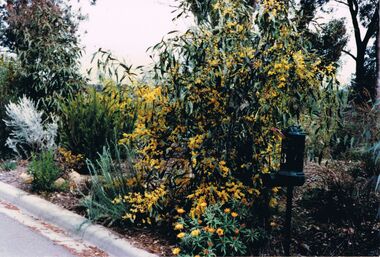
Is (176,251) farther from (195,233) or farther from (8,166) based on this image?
(8,166)

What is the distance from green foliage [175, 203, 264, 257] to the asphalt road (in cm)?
128

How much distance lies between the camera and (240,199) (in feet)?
18.2

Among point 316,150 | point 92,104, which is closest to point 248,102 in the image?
point 316,150

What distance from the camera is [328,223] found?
5758 mm

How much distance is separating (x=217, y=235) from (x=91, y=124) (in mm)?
4315

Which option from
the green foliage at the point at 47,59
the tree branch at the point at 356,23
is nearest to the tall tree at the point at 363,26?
the tree branch at the point at 356,23

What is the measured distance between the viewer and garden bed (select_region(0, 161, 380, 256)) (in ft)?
17.5

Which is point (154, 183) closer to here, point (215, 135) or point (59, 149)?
point (215, 135)

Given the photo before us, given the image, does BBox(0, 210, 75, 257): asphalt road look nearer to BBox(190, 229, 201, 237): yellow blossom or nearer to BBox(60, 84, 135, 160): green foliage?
BBox(190, 229, 201, 237): yellow blossom

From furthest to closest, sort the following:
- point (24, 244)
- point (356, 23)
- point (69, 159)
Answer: point (356, 23) < point (69, 159) < point (24, 244)

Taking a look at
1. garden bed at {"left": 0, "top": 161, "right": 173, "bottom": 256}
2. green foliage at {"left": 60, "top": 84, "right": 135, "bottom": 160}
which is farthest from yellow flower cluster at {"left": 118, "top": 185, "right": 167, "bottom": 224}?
green foliage at {"left": 60, "top": 84, "right": 135, "bottom": 160}

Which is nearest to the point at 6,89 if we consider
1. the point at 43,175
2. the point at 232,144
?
the point at 43,175

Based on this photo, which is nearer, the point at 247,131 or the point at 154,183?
the point at 247,131

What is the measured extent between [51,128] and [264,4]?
191 inches
